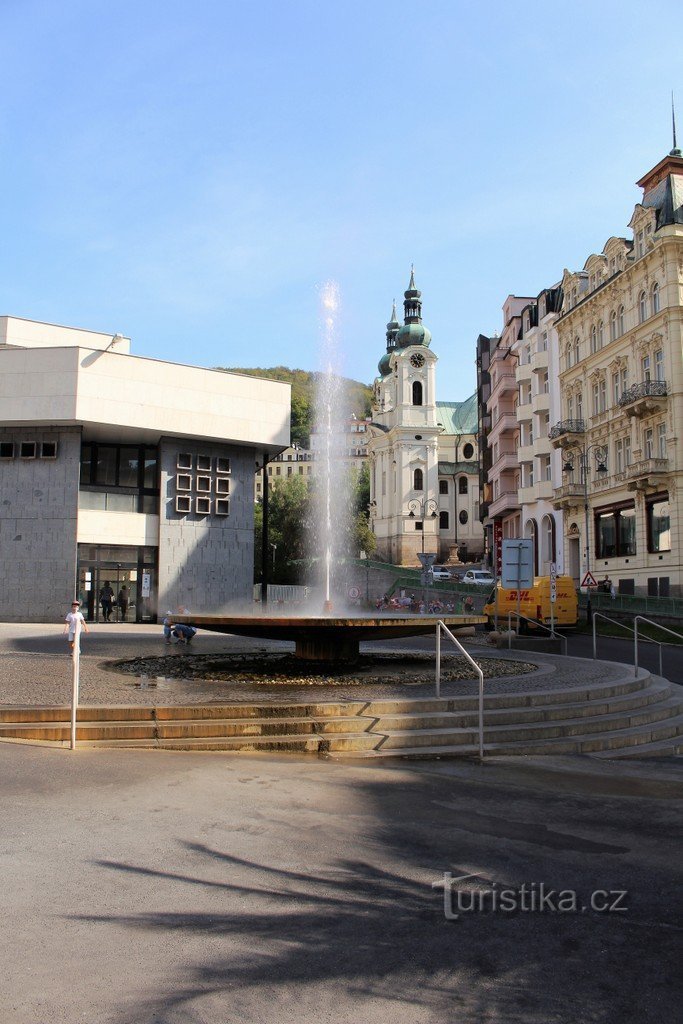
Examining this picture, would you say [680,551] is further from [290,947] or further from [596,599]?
[290,947]

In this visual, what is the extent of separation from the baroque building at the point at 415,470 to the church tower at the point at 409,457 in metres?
0.13

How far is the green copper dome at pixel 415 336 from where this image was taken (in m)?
120

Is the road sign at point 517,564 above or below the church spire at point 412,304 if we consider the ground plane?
below

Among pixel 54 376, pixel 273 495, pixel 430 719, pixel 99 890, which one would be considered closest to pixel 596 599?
pixel 54 376

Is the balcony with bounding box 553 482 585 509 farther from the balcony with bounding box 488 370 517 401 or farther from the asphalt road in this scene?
the asphalt road

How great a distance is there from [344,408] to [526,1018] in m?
28.1

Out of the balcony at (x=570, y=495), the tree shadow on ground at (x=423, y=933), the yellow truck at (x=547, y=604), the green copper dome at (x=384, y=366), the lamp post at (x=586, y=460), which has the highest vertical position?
the green copper dome at (x=384, y=366)

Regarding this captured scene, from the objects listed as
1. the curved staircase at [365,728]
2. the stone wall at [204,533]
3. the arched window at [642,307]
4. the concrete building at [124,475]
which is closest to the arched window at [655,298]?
the arched window at [642,307]

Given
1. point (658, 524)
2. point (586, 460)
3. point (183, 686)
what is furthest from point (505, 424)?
point (183, 686)

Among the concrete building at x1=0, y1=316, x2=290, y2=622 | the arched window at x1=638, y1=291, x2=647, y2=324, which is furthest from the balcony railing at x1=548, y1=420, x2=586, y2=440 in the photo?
the concrete building at x1=0, y1=316, x2=290, y2=622

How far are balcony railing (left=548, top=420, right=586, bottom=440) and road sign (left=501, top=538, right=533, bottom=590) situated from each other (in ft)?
96.8

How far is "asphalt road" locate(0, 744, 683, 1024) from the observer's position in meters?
3.76

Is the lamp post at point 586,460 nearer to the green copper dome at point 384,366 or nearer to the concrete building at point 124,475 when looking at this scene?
the concrete building at point 124,475

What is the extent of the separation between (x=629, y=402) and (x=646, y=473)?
4537mm
